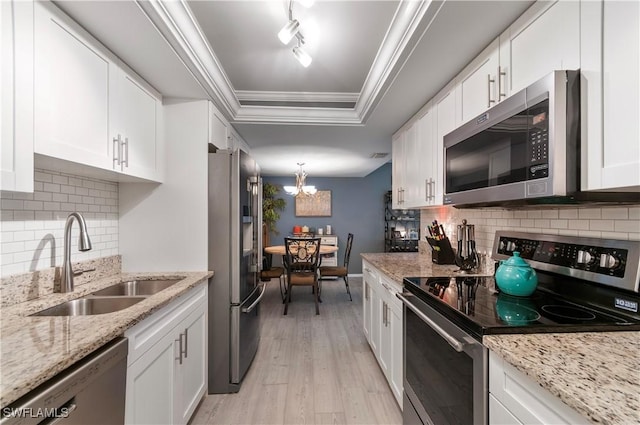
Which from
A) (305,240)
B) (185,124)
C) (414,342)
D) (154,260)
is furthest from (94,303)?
(305,240)

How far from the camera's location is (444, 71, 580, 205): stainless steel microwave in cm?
99

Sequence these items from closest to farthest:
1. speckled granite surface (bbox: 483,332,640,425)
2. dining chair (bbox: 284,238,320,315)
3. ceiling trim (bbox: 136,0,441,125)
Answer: speckled granite surface (bbox: 483,332,640,425) → ceiling trim (bbox: 136,0,441,125) → dining chair (bbox: 284,238,320,315)

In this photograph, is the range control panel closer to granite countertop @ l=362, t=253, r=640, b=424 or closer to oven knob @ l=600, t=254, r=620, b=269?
oven knob @ l=600, t=254, r=620, b=269

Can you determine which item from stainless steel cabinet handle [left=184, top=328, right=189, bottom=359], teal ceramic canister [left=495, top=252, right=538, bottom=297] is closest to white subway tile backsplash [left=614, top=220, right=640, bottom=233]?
teal ceramic canister [left=495, top=252, right=538, bottom=297]

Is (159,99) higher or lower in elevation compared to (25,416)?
higher

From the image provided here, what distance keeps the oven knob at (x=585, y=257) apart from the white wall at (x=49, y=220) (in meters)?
2.38

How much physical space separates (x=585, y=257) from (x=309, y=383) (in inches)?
78.2

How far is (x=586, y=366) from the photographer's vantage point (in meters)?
0.71

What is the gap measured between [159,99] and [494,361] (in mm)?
2493

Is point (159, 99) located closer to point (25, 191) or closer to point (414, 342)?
point (25, 191)

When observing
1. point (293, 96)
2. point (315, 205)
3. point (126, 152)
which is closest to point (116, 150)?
point (126, 152)

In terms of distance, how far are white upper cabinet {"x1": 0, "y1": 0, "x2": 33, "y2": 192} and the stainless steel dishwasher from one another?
2.19 feet

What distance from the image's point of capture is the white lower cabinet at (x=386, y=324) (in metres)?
1.82

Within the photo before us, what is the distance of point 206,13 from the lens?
1.64 metres
